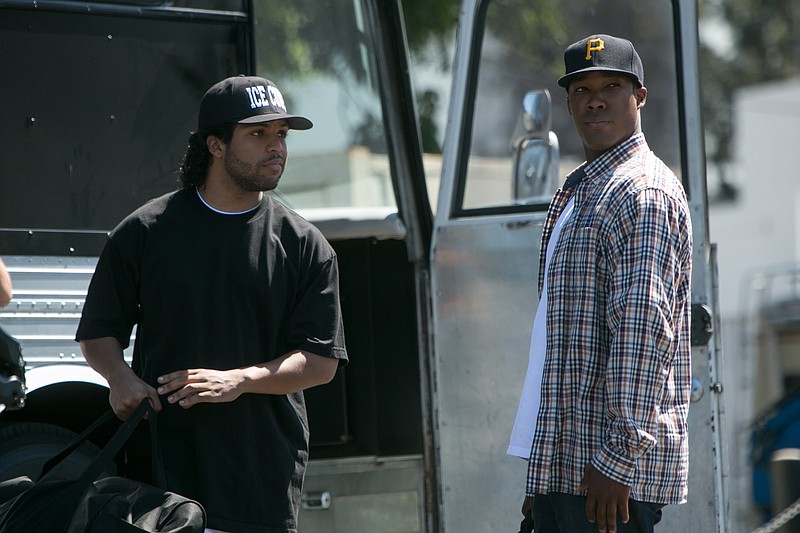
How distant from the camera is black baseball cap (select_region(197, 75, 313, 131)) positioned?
3029 millimetres

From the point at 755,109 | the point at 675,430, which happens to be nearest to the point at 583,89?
the point at 675,430

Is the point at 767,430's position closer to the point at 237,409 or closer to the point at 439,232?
the point at 439,232

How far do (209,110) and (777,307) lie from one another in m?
10.7

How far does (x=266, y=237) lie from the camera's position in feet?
9.86

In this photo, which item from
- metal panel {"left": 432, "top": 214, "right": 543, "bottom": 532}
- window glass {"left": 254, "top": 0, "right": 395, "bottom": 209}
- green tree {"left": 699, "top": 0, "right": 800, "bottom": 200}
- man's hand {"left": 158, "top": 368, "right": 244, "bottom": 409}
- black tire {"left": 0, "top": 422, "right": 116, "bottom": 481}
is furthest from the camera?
green tree {"left": 699, "top": 0, "right": 800, "bottom": 200}

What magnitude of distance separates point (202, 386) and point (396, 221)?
5.54 feet

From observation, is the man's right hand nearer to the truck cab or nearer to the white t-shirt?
the truck cab

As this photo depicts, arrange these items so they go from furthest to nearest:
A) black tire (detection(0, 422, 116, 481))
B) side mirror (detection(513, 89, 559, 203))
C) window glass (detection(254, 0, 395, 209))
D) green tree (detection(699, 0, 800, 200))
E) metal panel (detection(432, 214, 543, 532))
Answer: green tree (detection(699, 0, 800, 200)), window glass (detection(254, 0, 395, 209)), side mirror (detection(513, 89, 559, 203)), metal panel (detection(432, 214, 543, 532)), black tire (detection(0, 422, 116, 481))

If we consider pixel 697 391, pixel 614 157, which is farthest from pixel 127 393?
pixel 697 391

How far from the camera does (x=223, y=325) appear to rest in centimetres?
294

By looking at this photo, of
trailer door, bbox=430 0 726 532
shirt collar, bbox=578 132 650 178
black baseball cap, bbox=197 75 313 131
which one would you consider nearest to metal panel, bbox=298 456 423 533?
trailer door, bbox=430 0 726 532

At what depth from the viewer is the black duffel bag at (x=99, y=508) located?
2.60 meters

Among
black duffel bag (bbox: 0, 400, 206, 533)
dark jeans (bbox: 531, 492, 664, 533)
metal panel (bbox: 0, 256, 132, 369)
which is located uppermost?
metal panel (bbox: 0, 256, 132, 369)

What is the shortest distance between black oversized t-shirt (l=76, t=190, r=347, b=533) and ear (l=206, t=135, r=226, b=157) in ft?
0.53
